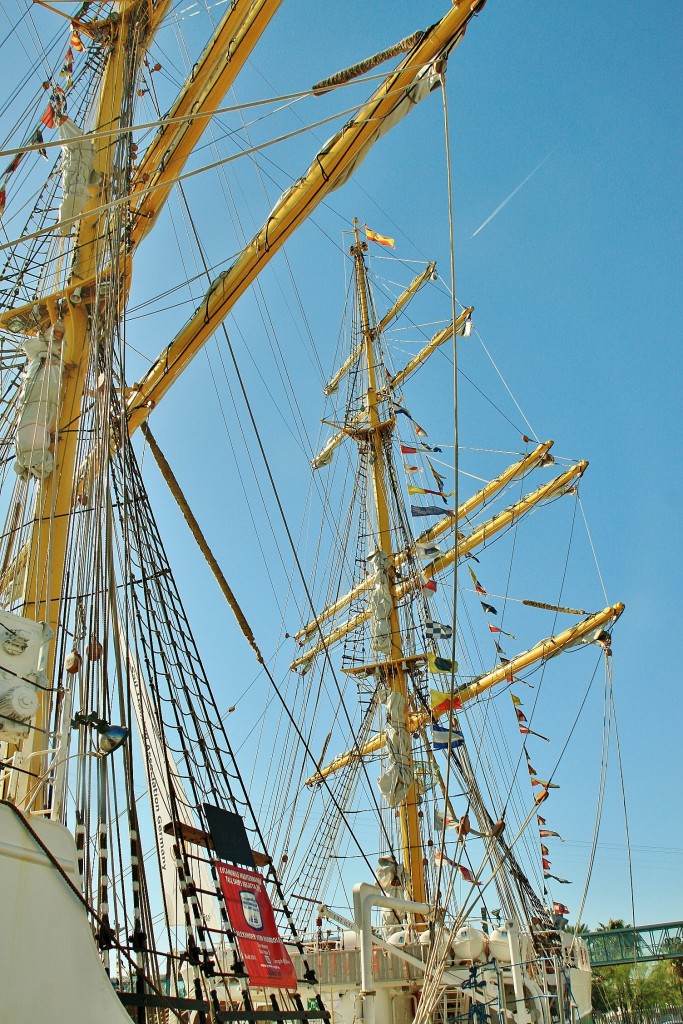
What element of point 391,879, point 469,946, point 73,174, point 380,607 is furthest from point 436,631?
point 73,174

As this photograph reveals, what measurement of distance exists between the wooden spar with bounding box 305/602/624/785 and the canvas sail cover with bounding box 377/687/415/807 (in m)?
1.16

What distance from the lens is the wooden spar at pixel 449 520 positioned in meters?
22.9

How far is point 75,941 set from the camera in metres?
4.35

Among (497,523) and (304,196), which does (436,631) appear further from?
(304,196)

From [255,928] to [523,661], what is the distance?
686 inches

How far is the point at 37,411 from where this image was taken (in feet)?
30.0

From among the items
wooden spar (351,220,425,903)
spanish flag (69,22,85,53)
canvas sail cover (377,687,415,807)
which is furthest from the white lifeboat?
spanish flag (69,22,85,53)

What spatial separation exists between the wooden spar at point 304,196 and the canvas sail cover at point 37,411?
2.04 metres

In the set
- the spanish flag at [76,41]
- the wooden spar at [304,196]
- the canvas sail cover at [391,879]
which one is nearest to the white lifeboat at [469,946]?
the canvas sail cover at [391,879]

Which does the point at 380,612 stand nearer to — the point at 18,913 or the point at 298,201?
the point at 298,201

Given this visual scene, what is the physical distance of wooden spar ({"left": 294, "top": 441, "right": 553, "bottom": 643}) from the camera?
22.9 m

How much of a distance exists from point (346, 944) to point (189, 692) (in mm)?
8907

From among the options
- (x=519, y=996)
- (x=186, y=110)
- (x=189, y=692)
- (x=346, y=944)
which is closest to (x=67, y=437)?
(x=189, y=692)

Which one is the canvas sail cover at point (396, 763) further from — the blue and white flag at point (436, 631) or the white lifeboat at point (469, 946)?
the white lifeboat at point (469, 946)
